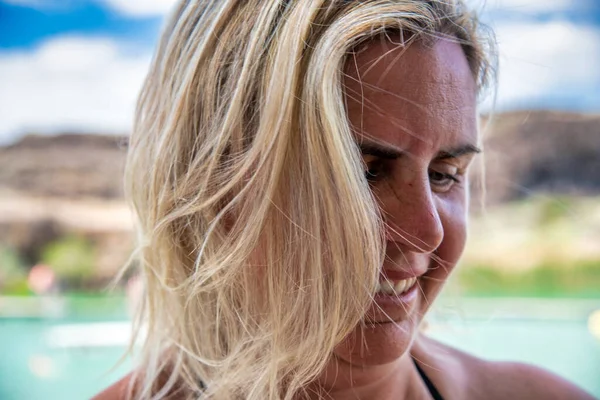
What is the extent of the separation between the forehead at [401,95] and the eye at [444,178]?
0.14 ft

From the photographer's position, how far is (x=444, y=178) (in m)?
0.65

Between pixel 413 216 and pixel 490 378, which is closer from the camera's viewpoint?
pixel 413 216

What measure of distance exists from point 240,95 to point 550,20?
857 mm

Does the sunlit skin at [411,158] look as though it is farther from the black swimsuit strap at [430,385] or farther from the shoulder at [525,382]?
the shoulder at [525,382]

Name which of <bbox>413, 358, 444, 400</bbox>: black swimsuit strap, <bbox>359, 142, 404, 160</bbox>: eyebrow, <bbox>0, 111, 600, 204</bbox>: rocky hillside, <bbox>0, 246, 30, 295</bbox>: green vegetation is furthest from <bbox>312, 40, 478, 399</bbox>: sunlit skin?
<bbox>0, 246, 30, 295</bbox>: green vegetation

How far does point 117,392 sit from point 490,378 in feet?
1.79

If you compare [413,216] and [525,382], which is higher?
[413,216]

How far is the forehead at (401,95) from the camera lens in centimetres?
57

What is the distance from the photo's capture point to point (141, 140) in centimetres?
70

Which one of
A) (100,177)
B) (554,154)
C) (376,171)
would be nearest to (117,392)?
(376,171)

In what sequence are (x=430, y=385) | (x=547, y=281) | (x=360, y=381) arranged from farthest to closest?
(x=547, y=281) → (x=430, y=385) → (x=360, y=381)

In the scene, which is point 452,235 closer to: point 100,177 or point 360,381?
point 360,381

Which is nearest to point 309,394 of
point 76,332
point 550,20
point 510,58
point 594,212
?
point 510,58

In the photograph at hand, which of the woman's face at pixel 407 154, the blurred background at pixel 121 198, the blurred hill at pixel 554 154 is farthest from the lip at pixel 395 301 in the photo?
the blurred hill at pixel 554 154
